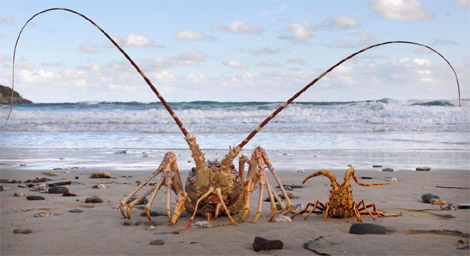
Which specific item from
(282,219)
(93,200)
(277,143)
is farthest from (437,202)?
(277,143)

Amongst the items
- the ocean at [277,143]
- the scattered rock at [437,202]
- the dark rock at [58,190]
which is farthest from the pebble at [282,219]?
the ocean at [277,143]

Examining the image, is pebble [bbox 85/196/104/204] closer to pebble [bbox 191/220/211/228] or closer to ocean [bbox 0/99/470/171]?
pebble [bbox 191/220/211/228]

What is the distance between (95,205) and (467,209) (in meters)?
5.03

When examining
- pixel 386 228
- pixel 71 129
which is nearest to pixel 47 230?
pixel 386 228

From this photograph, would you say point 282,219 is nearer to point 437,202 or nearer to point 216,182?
point 216,182

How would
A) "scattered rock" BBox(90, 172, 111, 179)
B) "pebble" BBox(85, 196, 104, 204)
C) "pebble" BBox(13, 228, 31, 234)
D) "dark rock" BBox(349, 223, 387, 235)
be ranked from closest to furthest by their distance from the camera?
"dark rock" BBox(349, 223, 387, 235) → "pebble" BBox(13, 228, 31, 234) → "pebble" BBox(85, 196, 104, 204) → "scattered rock" BBox(90, 172, 111, 179)

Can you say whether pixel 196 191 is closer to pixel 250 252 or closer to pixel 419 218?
pixel 250 252

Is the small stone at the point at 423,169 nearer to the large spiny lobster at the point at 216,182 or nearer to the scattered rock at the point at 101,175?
the large spiny lobster at the point at 216,182

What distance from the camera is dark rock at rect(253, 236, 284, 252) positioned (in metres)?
4.16

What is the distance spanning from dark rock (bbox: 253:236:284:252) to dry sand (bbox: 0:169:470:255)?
0.17 ft

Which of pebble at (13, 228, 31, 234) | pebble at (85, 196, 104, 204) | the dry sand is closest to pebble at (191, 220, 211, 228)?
the dry sand

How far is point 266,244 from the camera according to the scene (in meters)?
4.18

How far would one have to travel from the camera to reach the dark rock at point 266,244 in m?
4.16

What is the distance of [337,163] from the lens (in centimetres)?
1249
